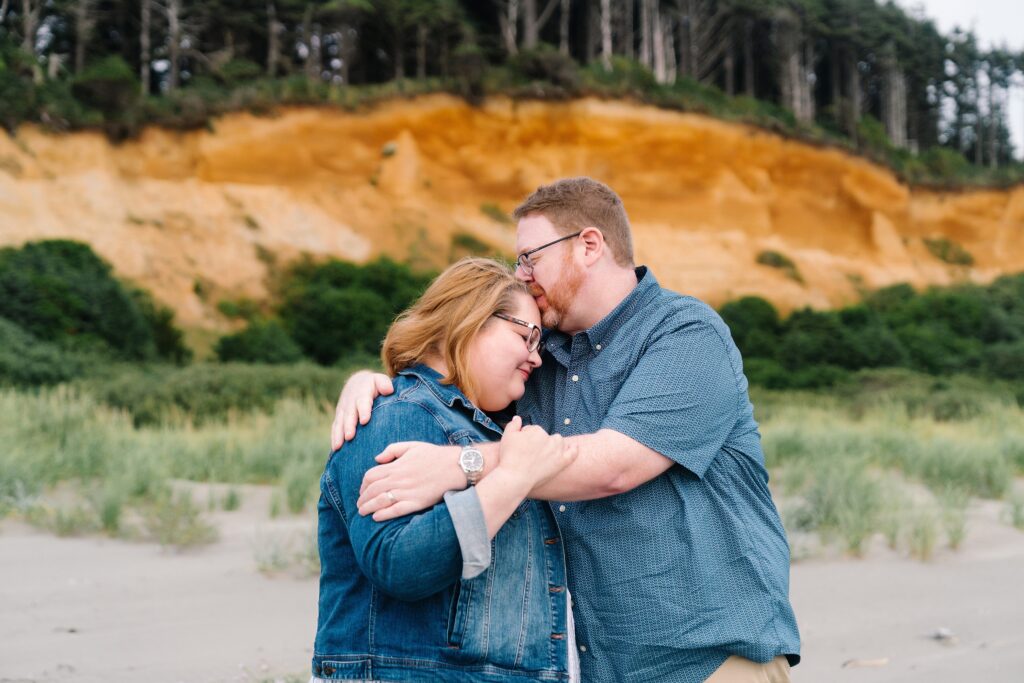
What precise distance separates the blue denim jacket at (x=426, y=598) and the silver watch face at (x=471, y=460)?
9cm

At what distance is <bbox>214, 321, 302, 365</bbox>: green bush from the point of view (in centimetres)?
2130

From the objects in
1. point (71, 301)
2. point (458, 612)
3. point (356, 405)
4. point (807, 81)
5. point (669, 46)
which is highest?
point (669, 46)

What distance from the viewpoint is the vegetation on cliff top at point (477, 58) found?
25312 mm

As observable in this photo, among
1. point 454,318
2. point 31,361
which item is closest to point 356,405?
point 454,318

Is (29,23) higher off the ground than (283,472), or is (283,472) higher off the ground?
(29,23)

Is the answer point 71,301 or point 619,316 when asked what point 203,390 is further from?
point 619,316

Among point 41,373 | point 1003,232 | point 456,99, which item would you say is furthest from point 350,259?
point 1003,232

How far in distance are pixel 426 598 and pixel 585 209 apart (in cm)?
132

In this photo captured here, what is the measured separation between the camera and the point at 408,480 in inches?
81.9

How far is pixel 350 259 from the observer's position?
25516mm

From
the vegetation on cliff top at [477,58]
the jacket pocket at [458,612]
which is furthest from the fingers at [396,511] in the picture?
the vegetation on cliff top at [477,58]

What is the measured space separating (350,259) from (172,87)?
727cm

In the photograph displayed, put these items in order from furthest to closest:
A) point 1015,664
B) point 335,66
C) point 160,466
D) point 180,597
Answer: point 335,66 < point 160,466 < point 180,597 < point 1015,664

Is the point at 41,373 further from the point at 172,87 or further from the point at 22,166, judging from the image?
the point at 172,87
